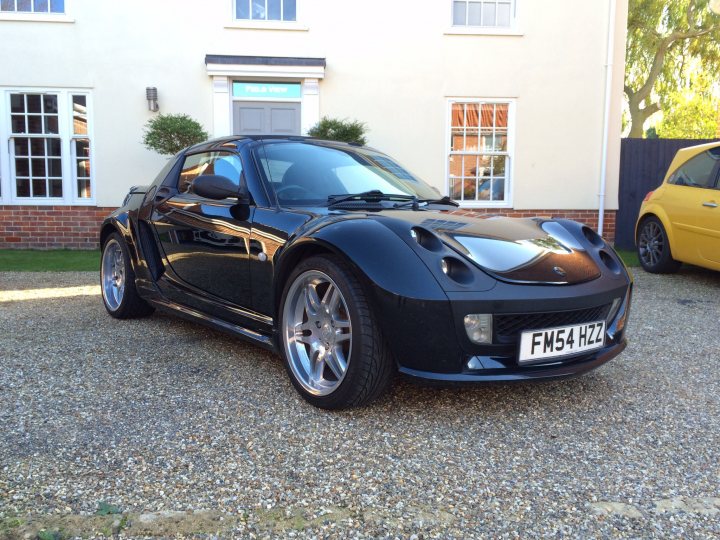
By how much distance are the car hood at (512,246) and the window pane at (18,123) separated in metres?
9.37

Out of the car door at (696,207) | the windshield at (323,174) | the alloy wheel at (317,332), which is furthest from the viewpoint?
the car door at (696,207)

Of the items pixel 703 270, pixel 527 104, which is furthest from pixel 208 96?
pixel 703 270

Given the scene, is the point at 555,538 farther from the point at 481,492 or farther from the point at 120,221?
the point at 120,221

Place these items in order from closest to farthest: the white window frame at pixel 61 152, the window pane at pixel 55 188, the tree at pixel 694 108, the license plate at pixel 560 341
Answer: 1. the license plate at pixel 560 341
2. the white window frame at pixel 61 152
3. the window pane at pixel 55 188
4. the tree at pixel 694 108

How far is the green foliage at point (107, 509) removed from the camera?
1969 mm

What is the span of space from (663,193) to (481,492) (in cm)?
611

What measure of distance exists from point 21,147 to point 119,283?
6.94 meters

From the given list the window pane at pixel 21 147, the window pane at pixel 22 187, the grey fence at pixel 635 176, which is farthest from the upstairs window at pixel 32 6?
the grey fence at pixel 635 176

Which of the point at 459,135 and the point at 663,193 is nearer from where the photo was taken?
the point at 663,193

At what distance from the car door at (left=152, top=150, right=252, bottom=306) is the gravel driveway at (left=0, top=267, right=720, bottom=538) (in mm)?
496

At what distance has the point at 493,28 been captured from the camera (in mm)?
10570

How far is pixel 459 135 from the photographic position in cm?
1080

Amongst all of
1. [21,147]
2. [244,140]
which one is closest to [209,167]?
[244,140]

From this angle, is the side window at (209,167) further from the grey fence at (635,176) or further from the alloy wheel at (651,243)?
the grey fence at (635,176)
